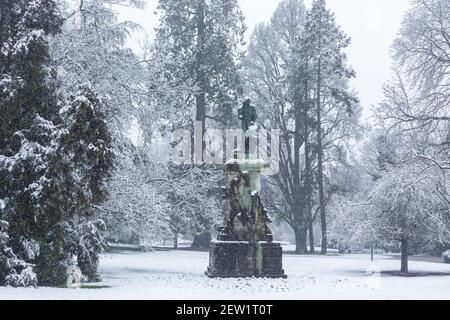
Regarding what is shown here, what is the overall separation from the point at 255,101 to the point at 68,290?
2784cm

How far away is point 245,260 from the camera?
17.2 m

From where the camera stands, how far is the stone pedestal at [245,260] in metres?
17.1

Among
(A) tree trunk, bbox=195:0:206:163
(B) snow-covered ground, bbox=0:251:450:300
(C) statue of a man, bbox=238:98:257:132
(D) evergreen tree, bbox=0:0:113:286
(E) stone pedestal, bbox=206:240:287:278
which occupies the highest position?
(A) tree trunk, bbox=195:0:206:163

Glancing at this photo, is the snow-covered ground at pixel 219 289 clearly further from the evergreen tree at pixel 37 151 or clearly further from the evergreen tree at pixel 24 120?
the evergreen tree at pixel 24 120

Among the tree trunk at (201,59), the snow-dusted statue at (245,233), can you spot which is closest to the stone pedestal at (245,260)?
the snow-dusted statue at (245,233)

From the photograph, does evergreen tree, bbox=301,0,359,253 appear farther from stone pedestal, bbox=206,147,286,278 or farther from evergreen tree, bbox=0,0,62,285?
evergreen tree, bbox=0,0,62,285

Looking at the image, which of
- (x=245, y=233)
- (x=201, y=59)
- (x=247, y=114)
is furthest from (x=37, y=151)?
(x=201, y=59)

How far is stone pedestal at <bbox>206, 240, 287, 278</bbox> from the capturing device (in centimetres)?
1711

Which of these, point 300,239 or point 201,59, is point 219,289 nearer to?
point 201,59

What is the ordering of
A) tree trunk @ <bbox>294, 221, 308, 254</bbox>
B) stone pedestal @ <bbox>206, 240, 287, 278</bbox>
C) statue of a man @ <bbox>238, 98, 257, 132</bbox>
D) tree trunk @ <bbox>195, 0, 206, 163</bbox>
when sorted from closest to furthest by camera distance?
stone pedestal @ <bbox>206, 240, 287, 278</bbox> → statue of a man @ <bbox>238, 98, 257, 132</bbox> → tree trunk @ <bbox>195, 0, 206, 163</bbox> → tree trunk @ <bbox>294, 221, 308, 254</bbox>

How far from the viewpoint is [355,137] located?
38.8m

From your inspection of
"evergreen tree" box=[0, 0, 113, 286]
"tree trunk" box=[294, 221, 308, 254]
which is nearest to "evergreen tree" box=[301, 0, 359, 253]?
"tree trunk" box=[294, 221, 308, 254]
